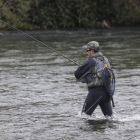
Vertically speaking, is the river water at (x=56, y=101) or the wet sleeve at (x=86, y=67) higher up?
the wet sleeve at (x=86, y=67)

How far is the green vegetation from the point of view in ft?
125

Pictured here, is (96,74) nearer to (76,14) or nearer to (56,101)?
(56,101)

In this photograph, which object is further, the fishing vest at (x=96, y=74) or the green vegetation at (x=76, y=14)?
the green vegetation at (x=76, y=14)

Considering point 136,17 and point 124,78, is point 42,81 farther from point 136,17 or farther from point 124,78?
point 136,17

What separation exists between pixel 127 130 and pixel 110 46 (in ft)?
52.7

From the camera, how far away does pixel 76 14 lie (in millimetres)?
39625

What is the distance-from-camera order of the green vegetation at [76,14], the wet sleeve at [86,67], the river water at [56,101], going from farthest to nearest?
the green vegetation at [76,14] < the wet sleeve at [86,67] < the river water at [56,101]

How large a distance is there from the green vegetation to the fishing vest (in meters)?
30.1

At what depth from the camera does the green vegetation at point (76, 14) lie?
38125mm

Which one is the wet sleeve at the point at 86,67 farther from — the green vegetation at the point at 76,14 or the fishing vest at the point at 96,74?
the green vegetation at the point at 76,14

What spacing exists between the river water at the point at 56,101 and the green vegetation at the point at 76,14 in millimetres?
19962

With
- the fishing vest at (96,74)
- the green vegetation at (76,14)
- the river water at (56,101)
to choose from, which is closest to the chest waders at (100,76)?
the fishing vest at (96,74)

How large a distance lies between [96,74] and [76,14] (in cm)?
3322

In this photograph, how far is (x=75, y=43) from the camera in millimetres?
24625
